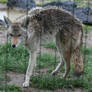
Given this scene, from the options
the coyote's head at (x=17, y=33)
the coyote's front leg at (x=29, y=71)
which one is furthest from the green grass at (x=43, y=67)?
the coyote's head at (x=17, y=33)

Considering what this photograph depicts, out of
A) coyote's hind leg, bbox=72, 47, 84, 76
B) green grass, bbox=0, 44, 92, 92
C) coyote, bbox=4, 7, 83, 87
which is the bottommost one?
green grass, bbox=0, 44, 92, 92

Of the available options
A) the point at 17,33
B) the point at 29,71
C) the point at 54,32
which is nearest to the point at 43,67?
the point at 29,71

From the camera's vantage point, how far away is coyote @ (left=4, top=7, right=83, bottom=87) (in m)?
5.30

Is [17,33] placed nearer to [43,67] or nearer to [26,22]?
[26,22]

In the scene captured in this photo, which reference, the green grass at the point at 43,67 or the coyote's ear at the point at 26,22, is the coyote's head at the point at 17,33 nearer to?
the coyote's ear at the point at 26,22

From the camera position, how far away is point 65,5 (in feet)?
35.2

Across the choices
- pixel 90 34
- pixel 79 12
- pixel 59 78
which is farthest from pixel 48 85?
pixel 79 12

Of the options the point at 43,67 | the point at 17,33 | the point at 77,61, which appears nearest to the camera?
the point at 17,33

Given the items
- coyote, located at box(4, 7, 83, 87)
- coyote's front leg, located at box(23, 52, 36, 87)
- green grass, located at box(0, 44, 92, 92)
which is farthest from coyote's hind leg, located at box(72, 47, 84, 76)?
coyote's front leg, located at box(23, 52, 36, 87)

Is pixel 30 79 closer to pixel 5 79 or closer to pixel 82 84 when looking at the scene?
pixel 5 79

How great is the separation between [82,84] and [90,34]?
13.2 ft

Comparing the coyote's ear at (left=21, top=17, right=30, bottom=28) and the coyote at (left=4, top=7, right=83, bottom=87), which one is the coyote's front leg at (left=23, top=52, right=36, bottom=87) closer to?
the coyote at (left=4, top=7, right=83, bottom=87)

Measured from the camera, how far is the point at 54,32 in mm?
5531

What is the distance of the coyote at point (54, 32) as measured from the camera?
5301mm
